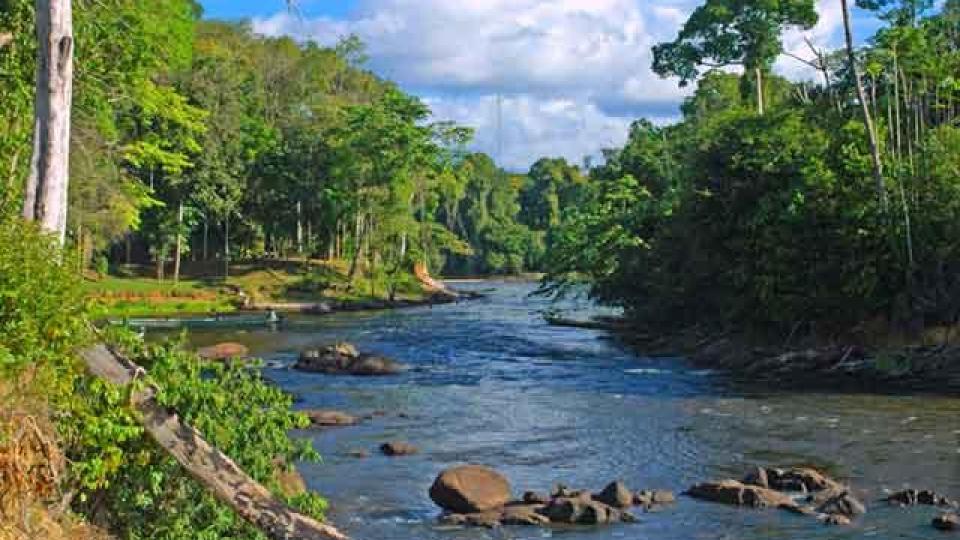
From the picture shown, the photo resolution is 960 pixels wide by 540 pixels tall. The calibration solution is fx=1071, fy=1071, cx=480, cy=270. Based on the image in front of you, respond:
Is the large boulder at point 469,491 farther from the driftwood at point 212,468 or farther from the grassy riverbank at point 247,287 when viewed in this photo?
the grassy riverbank at point 247,287

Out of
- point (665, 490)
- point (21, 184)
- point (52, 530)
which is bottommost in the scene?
point (665, 490)

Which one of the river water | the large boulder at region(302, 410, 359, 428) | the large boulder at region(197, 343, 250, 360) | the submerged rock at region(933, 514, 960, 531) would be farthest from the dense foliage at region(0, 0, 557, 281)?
the submerged rock at region(933, 514, 960, 531)

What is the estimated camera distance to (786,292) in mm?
37250

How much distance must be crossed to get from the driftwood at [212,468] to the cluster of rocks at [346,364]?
83.0 feet

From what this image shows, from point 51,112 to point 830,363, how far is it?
28.7 metres

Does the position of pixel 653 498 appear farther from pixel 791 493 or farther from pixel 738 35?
pixel 738 35

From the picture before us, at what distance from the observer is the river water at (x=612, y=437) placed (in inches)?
645

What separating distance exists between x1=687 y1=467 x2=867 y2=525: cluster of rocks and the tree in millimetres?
31036

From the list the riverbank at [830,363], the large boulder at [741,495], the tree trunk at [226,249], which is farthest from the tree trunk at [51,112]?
the tree trunk at [226,249]

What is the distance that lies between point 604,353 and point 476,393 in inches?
479

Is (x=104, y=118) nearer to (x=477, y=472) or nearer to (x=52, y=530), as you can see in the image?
(x=477, y=472)

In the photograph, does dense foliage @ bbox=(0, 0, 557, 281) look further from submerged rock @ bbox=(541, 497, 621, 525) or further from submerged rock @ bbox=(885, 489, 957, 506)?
submerged rock @ bbox=(885, 489, 957, 506)

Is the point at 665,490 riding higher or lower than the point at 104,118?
lower

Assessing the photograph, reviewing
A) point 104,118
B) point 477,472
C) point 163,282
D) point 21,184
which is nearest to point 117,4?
point 21,184
